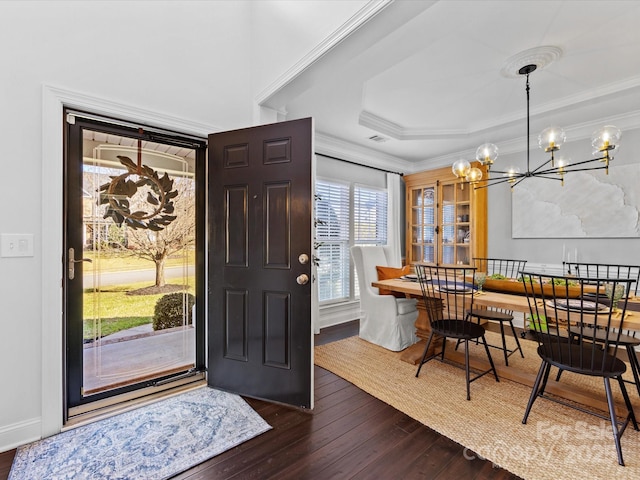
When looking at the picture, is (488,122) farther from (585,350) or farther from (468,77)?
(585,350)

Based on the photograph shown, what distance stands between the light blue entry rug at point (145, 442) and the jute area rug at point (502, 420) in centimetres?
108

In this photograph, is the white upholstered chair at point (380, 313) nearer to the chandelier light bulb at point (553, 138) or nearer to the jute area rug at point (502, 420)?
the jute area rug at point (502, 420)

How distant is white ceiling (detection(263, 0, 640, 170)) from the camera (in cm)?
202

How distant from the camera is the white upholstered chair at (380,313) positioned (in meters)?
3.37

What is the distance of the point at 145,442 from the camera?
6.00ft

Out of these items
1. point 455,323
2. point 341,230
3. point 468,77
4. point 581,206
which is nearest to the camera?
point 455,323

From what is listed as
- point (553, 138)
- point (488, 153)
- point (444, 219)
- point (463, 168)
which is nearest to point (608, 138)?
point (553, 138)

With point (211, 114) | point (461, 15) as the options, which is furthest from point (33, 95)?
point (461, 15)

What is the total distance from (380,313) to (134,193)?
2.71 metres

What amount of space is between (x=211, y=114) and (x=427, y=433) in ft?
9.19

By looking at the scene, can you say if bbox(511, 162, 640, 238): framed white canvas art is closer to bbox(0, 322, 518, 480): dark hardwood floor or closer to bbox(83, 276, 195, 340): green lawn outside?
bbox(0, 322, 518, 480): dark hardwood floor

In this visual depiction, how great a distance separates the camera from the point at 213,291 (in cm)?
246

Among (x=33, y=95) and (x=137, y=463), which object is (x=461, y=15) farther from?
(x=137, y=463)

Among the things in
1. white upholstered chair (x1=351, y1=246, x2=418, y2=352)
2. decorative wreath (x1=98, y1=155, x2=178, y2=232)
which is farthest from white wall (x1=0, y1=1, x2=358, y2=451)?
white upholstered chair (x1=351, y1=246, x2=418, y2=352)
